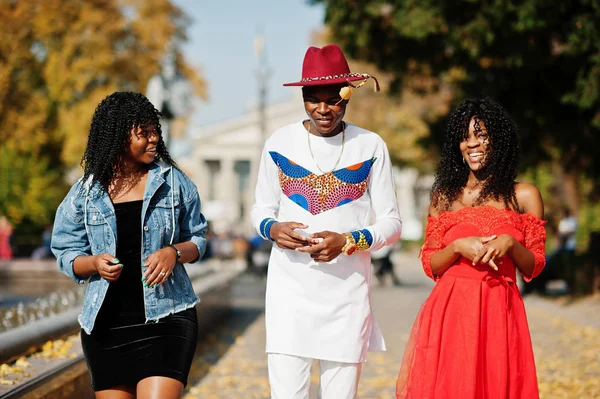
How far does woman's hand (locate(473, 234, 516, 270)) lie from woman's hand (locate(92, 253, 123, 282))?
1619 millimetres

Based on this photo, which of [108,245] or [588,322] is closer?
[108,245]

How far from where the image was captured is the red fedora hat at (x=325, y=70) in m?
4.37

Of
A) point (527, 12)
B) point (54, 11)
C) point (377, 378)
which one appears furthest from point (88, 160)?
point (54, 11)

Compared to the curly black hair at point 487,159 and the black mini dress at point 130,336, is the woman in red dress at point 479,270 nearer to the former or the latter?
the curly black hair at point 487,159

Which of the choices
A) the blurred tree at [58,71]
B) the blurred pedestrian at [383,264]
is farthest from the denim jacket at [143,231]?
the blurred tree at [58,71]

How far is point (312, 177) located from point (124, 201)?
91 centimetres

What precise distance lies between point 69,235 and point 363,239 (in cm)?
138

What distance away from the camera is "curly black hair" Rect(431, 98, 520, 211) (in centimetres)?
450

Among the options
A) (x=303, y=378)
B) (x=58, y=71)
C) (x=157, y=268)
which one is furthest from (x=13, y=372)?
(x=58, y=71)

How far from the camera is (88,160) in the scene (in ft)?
14.4

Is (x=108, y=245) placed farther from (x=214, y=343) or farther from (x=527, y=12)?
(x=527, y=12)

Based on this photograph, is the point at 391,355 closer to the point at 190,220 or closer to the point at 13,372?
the point at 13,372

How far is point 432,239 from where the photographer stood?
14.9ft

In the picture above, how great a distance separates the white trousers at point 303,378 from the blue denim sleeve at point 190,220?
66cm
